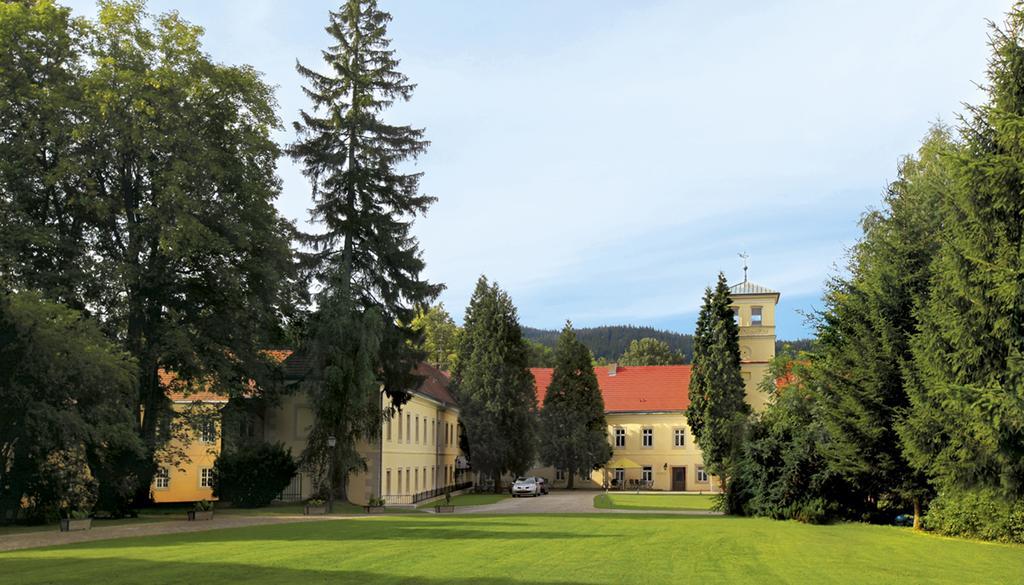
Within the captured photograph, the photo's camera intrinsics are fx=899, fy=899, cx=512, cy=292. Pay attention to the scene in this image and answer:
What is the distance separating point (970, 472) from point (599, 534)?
8694mm

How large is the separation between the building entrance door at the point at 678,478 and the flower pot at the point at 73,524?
167ft

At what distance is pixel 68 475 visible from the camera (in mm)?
26219

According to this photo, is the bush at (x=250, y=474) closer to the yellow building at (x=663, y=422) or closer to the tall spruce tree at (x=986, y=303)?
the tall spruce tree at (x=986, y=303)

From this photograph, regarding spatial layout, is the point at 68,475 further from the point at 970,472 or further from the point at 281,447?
the point at 970,472

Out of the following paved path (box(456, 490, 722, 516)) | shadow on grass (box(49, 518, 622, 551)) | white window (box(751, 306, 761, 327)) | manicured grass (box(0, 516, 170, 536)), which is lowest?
paved path (box(456, 490, 722, 516))

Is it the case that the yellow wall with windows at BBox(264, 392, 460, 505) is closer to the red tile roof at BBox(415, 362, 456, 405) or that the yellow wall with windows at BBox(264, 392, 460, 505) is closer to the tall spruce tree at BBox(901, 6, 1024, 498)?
the red tile roof at BBox(415, 362, 456, 405)

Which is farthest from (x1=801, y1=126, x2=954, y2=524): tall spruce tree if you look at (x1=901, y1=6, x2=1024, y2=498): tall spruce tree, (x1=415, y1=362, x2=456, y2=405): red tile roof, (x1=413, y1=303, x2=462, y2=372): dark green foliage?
(x1=413, y1=303, x2=462, y2=372): dark green foliage

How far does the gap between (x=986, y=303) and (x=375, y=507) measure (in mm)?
22946

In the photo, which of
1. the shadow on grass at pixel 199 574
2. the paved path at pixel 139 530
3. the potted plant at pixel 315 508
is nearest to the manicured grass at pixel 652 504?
the potted plant at pixel 315 508

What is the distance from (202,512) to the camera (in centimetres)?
2864

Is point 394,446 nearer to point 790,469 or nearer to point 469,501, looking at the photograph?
point 469,501

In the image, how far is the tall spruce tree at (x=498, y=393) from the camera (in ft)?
178

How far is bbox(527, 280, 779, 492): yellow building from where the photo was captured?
6359 cm

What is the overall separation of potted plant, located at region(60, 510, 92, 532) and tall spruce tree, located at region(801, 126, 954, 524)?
21810 mm
